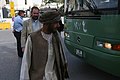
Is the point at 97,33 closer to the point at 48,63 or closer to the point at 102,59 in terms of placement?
the point at 102,59

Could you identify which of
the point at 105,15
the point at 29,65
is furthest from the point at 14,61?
the point at 29,65

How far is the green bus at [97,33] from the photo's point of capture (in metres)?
4.74

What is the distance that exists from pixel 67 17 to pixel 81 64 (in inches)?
60.6

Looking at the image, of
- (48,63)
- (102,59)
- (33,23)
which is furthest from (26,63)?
(33,23)

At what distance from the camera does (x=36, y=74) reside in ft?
10.3

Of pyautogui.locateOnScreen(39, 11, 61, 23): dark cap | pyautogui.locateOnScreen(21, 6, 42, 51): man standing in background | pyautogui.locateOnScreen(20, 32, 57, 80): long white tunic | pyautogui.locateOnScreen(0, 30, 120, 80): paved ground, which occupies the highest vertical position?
pyautogui.locateOnScreen(39, 11, 61, 23): dark cap

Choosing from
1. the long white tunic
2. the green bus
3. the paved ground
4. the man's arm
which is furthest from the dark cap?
the paved ground

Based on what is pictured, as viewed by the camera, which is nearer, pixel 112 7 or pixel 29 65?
pixel 29 65

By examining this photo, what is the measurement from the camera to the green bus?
4738mm

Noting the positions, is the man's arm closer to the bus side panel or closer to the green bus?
the green bus

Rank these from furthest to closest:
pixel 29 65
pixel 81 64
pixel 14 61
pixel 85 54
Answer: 1. pixel 14 61
2. pixel 81 64
3. pixel 85 54
4. pixel 29 65

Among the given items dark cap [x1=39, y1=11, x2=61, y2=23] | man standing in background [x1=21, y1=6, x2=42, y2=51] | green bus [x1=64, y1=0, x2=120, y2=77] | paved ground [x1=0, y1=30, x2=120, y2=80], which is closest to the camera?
dark cap [x1=39, y1=11, x2=61, y2=23]

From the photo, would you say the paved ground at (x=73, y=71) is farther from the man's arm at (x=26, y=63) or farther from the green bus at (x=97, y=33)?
the man's arm at (x=26, y=63)

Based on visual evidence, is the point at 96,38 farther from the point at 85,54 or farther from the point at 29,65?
the point at 29,65
